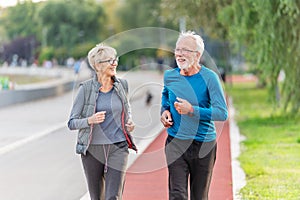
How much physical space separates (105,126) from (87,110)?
8.2 inches

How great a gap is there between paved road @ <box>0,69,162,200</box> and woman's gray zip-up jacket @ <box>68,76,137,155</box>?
1126 millimetres

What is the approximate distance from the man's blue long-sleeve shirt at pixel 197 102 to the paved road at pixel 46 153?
47.5 inches

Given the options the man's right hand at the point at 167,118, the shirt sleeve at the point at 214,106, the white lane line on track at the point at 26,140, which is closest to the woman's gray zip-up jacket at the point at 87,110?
the man's right hand at the point at 167,118

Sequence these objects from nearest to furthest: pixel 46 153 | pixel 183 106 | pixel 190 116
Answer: pixel 183 106
pixel 190 116
pixel 46 153

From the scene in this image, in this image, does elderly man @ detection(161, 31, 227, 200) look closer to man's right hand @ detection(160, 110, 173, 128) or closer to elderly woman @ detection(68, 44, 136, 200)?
man's right hand @ detection(160, 110, 173, 128)

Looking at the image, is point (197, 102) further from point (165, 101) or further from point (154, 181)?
point (154, 181)

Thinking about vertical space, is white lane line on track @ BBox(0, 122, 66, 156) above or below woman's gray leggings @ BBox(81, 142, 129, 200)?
below

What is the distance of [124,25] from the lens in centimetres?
9438

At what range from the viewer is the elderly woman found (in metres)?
6.31

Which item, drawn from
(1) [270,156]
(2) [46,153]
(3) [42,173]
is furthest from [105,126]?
(2) [46,153]

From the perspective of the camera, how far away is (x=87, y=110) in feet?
20.8

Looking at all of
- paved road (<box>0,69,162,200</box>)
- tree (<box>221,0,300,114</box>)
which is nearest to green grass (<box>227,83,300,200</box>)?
tree (<box>221,0,300,114</box>)

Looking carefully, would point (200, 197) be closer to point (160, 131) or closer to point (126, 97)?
point (126, 97)

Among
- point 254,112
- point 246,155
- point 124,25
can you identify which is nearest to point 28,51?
point 124,25
